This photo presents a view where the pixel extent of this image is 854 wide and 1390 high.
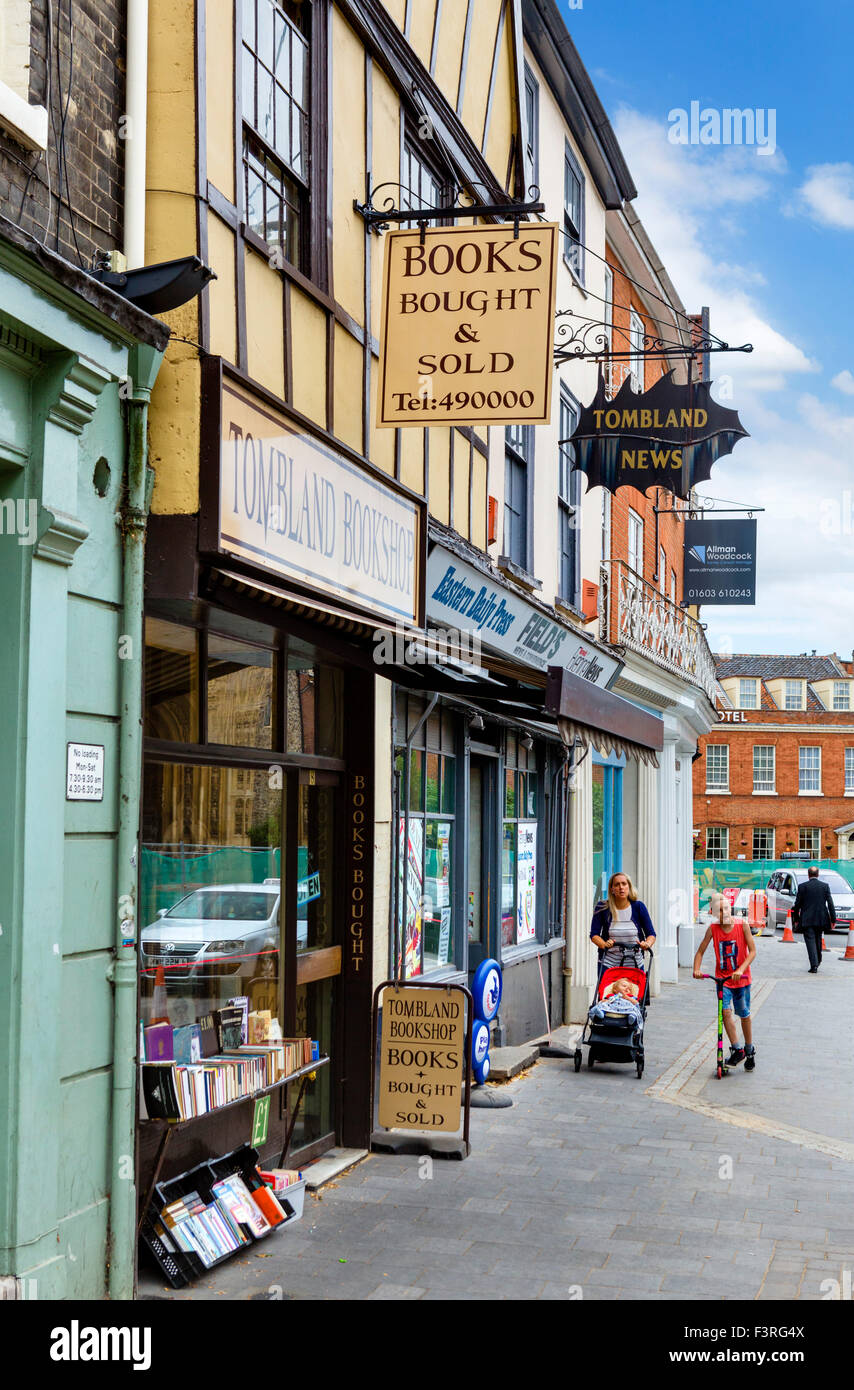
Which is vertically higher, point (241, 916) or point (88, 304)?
point (88, 304)

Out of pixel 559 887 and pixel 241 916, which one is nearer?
pixel 241 916

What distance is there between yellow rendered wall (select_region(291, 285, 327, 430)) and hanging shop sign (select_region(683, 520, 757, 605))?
14503mm

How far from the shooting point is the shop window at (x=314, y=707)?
7.88 meters

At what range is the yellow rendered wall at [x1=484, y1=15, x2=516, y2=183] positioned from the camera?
11750 millimetres

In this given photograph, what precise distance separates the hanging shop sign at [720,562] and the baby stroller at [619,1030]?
10.3 meters

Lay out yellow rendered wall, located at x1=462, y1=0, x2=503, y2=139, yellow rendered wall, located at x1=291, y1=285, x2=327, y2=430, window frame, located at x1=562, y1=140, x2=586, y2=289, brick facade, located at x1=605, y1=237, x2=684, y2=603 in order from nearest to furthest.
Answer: yellow rendered wall, located at x1=291, y1=285, x2=327, y2=430, yellow rendered wall, located at x1=462, y1=0, x2=503, y2=139, window frame, located at x1=562, y1=140, x2=586, y2=289, brick facade, located at x1=605, y1=237, x2=684, y2=603

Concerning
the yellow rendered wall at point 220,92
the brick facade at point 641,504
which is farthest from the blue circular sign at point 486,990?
the brick facade at point 641,504

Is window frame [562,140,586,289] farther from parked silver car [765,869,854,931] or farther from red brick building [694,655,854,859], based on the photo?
red brick building [694,655,854,859]

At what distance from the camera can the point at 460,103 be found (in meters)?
10.5

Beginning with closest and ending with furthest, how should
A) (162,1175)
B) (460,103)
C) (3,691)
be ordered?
(3,691) → (162,1175) → (460,103)

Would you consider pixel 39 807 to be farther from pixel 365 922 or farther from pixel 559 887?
pixel 559 887

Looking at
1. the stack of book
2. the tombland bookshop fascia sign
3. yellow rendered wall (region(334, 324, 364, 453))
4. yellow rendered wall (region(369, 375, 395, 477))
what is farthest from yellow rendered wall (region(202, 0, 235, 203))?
the stack of book

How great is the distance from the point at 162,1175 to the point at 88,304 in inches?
153
